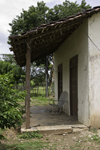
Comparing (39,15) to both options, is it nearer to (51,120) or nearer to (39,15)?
(39,15)

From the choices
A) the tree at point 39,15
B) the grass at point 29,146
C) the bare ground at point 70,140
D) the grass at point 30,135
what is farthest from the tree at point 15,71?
the grass at point 29,146

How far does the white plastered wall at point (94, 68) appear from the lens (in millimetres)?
4824

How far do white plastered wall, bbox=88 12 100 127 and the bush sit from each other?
97.9 inches

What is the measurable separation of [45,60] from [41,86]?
380 centimetres

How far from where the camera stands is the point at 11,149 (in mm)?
3516

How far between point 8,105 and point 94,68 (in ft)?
10.0

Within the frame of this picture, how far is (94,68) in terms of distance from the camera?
490 centimetres

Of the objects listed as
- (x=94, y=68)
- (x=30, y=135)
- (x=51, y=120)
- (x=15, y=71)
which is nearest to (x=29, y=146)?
(x=30, y=135)

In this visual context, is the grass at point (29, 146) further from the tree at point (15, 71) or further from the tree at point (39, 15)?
the tree at point (15, 71)

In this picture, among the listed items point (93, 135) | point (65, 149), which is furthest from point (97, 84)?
point (65, 149)

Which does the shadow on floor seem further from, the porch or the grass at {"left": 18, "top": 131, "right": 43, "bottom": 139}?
the grass at {"left": 18, "top": 131, "right": 43, "bottom": 139}

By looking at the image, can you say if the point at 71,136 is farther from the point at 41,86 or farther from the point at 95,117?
the point at 41,86

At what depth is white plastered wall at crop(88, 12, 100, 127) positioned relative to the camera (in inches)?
190

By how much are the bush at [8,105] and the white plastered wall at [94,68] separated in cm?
249
